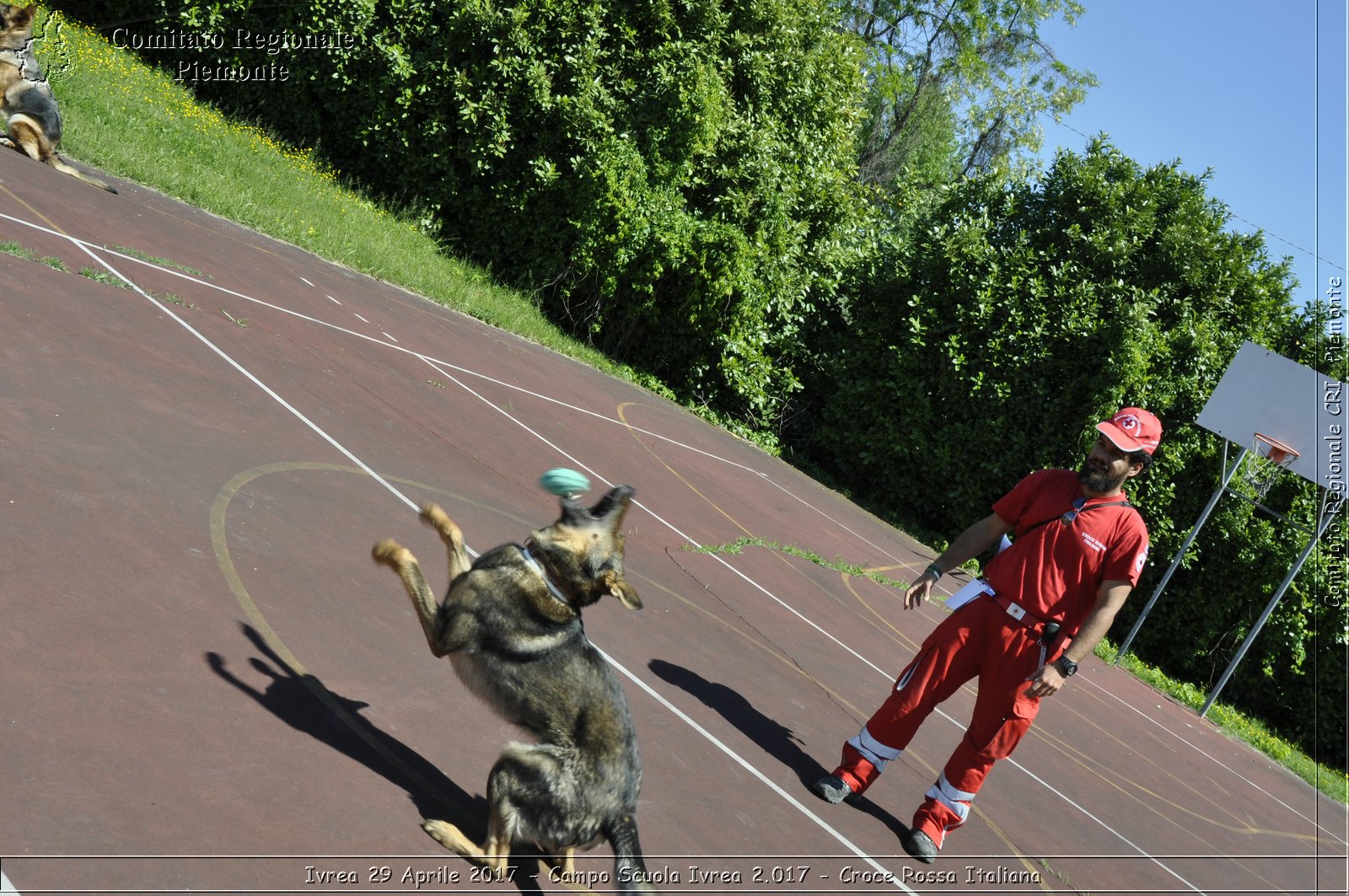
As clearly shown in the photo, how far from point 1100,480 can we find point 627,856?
11.3 ft

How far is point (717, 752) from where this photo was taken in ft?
18.6

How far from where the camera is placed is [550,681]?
3881mm

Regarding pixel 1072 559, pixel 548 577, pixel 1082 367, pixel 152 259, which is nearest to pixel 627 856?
pixel 548 577

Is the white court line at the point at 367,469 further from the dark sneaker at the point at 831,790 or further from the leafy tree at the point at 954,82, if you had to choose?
the leafy tree at the point at 954,82

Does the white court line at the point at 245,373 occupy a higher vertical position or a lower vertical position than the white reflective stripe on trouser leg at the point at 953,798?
lower

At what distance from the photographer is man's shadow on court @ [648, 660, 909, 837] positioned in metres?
5.99

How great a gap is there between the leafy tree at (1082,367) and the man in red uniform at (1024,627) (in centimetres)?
1345

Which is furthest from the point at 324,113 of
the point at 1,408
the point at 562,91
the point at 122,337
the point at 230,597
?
the point at 230,597

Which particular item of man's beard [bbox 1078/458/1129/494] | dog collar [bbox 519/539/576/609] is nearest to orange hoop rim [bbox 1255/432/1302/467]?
man's beard [bbox 1078/458/1129/494]

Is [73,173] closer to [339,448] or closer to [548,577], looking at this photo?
[339,448]

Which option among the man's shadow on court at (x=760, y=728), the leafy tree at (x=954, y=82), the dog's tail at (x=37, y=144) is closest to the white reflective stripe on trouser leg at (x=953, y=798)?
the man's shadow on court at (x=760, y=728)

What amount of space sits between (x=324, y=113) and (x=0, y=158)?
35.5 ft

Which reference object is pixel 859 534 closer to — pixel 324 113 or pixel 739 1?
pixel 739 1

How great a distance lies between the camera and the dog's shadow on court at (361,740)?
157 inches
